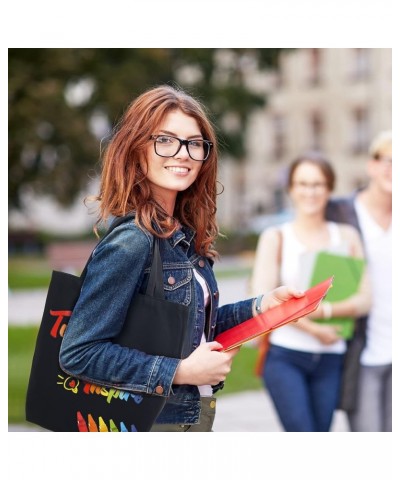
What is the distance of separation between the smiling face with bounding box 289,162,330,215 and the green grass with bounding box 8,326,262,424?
9.31 ft

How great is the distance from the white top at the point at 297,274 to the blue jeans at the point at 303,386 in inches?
1.3

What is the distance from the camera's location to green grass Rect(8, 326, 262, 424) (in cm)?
646

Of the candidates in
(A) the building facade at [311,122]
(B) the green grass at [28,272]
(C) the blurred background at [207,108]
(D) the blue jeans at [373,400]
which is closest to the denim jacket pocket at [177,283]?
(C) the blurred background at [207,108]

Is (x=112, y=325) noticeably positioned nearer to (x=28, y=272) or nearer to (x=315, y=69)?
(x=28, y=272)

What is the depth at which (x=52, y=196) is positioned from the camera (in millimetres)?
20922

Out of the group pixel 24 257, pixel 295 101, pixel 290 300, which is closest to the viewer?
pixel 290 300

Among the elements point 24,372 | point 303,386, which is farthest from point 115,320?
point 24,372

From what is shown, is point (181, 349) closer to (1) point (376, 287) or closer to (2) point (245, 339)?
(2) point (245, 339)

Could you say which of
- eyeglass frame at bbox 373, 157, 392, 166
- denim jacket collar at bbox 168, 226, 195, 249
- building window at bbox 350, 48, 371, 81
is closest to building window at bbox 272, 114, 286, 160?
building window at bbox 350, 48, 371, 81

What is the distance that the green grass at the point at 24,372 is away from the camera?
646cm

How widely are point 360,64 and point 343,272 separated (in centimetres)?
2902

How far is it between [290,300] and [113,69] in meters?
18.7

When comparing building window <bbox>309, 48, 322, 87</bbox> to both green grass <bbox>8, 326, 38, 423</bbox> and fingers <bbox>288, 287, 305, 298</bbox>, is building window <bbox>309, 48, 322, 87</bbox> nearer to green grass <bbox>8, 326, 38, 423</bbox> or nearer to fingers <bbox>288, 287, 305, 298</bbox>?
green grass <bbox>8, 326, 38, 423</bbox>

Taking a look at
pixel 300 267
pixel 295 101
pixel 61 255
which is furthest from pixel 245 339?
pixel 295 101
